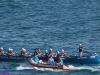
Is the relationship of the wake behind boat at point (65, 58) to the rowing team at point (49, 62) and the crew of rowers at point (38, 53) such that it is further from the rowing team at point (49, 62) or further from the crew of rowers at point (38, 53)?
the rowing team at point (49, 62)

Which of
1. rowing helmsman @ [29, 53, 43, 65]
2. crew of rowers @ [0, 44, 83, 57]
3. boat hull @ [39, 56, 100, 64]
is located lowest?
boat hull @ [39, 56, 100, 64]

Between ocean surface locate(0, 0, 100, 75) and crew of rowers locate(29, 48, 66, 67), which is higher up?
ocean surface locate(0, 0, 100, 75)

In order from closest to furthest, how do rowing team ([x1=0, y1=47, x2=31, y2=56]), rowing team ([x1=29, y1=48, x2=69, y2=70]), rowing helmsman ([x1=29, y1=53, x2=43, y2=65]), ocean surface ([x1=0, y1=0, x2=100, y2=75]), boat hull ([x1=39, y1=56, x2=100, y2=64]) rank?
1. rowing team ([x1=29, y1=48, x2=69, y2=70])
2. rowing helmsman ([x1=29, y1=53, x2=43, y2=65])
3. ocean surface ([x1=0, y1=0, x2=100, y2=75])
4. boat hull ([x1=39, y1=56, x2=100, y2=64])
5. rowing team ([x1=0, y1=47, x2=31, y2=56])

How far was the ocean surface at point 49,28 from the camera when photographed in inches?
4670

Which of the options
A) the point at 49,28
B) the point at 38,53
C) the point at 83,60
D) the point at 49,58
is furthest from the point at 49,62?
the point at 49,28

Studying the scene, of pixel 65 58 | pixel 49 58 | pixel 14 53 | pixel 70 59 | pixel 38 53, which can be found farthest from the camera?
pixel 14 53

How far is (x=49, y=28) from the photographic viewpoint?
14325cm

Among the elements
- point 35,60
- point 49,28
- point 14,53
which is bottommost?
point 35,60

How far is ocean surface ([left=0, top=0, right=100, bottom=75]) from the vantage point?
118625 mm

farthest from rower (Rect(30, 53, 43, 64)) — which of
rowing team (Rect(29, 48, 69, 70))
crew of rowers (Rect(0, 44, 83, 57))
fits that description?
crew of rowers (Rect(0, 44, 83, 57))

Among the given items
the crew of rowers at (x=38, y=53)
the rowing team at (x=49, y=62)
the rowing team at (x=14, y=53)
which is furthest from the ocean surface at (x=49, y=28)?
the crew of rowers at (x=38, y=53)

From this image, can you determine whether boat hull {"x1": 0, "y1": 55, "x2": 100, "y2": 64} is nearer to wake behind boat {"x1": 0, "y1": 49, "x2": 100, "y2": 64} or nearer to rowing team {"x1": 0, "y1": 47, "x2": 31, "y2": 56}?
wake behind boat {"x1": 0, "y1": 49, "x2": 100, "y2": 64}

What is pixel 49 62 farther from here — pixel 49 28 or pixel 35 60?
pixel 49 28

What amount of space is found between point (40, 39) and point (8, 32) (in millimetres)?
7880
